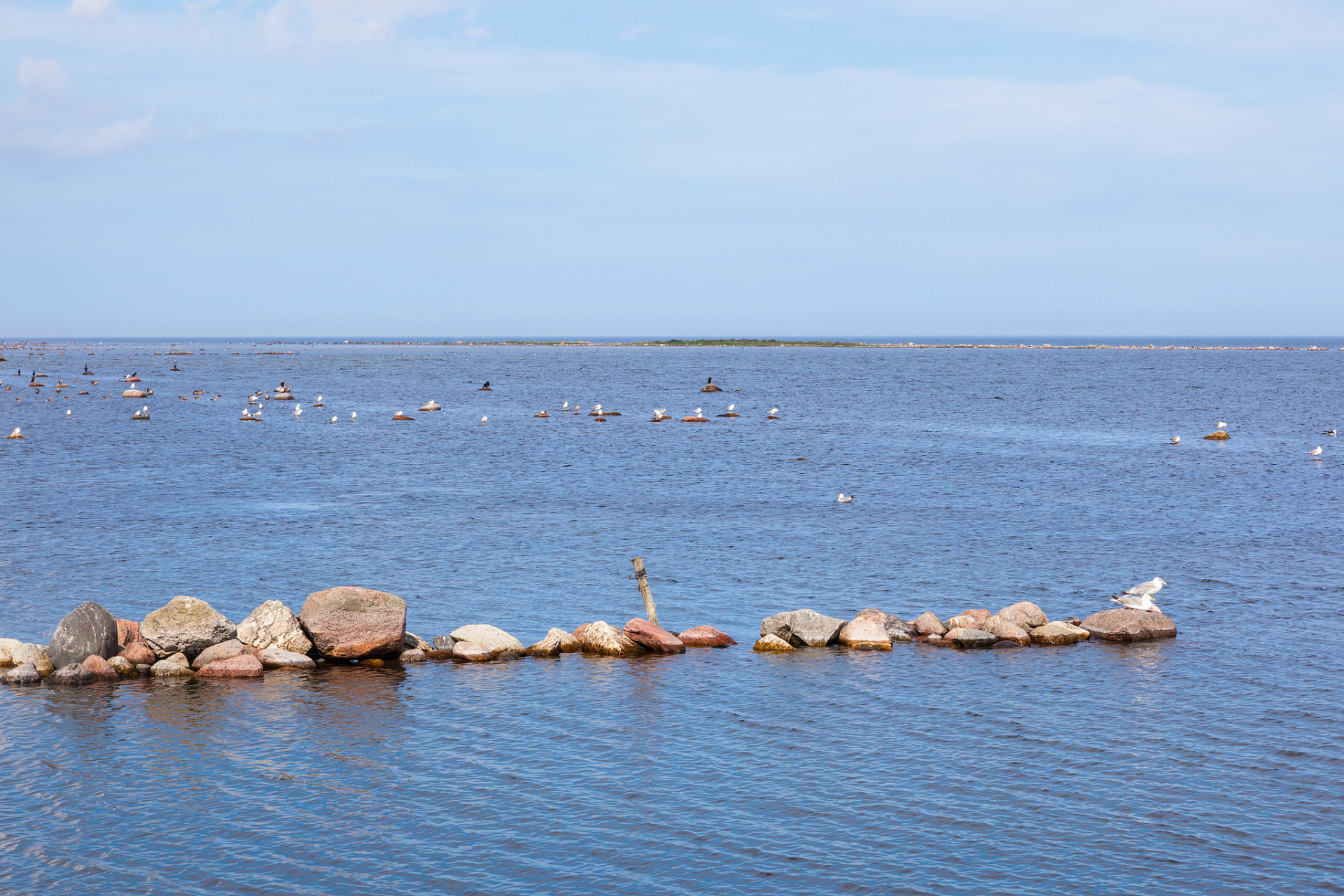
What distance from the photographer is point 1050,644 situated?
2672cm

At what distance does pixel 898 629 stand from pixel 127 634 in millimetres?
18680

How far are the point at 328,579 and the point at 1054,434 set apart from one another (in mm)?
62795

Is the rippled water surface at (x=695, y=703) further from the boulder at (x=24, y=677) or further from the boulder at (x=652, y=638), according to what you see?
the boulder at (x=652, y=638)

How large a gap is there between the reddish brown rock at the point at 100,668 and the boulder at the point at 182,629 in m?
1.02

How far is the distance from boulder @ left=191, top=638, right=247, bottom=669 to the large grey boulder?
196 cm

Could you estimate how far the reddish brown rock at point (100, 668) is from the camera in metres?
23.4

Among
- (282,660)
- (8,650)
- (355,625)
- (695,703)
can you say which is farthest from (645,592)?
(8,650)

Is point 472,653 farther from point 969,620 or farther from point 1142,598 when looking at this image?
point 1142,598

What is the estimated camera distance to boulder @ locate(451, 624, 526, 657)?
83.7ft

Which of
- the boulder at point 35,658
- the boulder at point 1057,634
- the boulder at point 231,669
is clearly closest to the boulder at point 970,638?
the boulder at point 1057,634

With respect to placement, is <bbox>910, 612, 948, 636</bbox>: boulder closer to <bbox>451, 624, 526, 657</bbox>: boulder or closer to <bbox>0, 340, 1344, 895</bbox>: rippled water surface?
<bbox>0, 340, 1344, 895</bbox>: rippled water surface

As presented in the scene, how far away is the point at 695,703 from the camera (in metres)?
22.4

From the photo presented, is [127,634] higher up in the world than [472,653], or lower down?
higher up

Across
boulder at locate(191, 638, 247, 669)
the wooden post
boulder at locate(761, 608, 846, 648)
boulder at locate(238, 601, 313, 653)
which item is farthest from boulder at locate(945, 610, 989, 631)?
boulder at locate(191, 638, 247, 669)
